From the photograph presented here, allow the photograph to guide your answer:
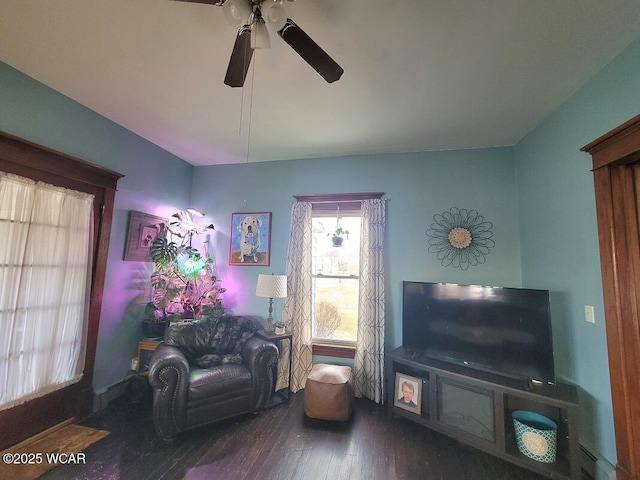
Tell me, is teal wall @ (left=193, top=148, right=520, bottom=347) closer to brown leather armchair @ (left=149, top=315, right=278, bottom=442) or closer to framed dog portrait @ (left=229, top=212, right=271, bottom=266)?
framed dog portrait @ (left=229, top=212, right=271, bottom=266)

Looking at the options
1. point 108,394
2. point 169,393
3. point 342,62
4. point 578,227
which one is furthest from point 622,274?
point 108,394

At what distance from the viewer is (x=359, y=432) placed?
2.33 metres

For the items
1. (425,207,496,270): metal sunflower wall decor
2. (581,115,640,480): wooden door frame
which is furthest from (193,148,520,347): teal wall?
(581,115,640,480): wooden door frame

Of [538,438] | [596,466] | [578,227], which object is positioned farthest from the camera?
[578,227]

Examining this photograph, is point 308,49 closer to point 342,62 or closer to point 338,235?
point 342,62

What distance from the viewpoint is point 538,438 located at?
191cm

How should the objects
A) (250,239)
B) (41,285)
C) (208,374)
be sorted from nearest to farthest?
(41,285) < (208,374) < (250,239)

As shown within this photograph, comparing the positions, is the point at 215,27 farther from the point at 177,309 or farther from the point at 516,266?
the point at 516,266

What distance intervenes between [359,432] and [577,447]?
1.53 m

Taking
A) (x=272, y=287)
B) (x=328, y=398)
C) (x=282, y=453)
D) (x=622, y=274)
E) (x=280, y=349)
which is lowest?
(x=282, y=453)

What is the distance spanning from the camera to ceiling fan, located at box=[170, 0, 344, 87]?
112 cm

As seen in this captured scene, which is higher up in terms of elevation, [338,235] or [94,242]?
[338,235]

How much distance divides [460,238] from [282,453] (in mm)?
2648

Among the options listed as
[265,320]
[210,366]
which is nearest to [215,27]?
[210,366]
